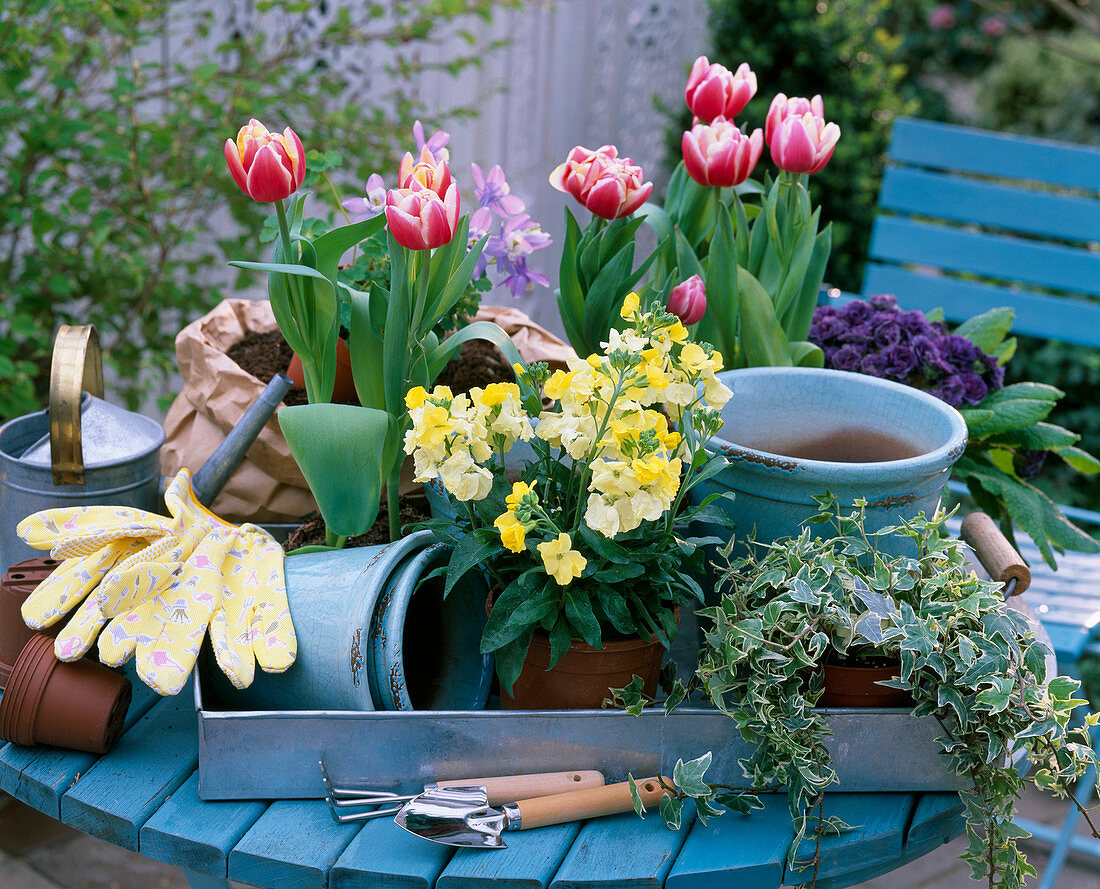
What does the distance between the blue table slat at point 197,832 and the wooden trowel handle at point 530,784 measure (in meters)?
0.18

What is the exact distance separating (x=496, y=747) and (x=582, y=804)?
94mm

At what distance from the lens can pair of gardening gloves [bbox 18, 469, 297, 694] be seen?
0.95 m

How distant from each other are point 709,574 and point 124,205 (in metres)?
1.91

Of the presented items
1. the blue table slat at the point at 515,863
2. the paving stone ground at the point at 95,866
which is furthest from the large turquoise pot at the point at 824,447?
the paving stone ground at the point at 95,866

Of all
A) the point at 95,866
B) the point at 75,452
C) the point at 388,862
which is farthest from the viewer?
the point at 95,866

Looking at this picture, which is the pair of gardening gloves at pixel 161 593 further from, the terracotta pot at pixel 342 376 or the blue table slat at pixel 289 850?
the terracotta pot at pixel 342 376

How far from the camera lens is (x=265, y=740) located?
0.94m

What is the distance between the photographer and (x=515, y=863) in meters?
0.89

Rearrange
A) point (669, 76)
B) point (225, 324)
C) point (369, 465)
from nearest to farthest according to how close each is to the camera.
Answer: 1. point (369, 465)
2. point (225, 324)
3. point (669, 76)

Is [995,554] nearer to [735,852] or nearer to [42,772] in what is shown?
[735,852]

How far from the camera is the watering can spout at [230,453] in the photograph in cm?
121

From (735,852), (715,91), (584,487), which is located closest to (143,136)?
(715,91)

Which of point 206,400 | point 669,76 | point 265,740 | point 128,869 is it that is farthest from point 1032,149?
point 128,869

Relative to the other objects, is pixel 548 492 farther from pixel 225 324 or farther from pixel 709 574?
pixel 225 324
